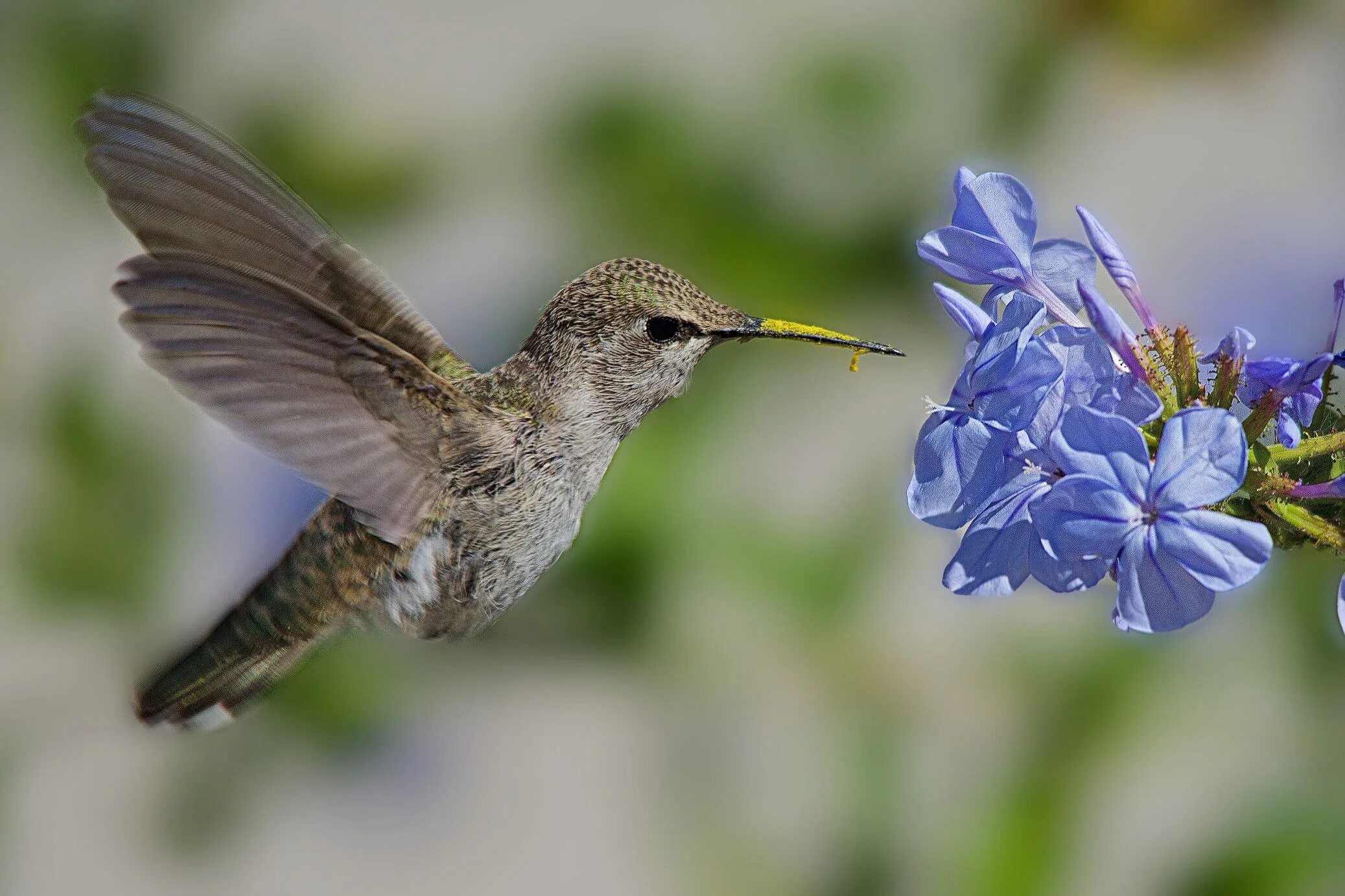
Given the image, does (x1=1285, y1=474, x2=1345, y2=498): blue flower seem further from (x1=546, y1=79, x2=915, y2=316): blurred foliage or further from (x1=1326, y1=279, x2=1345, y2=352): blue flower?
(x1=546, y1=79, x2=915, y2=316): blurred foliage

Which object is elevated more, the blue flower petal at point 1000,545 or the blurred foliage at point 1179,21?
the blurred foliage at point 1179,21

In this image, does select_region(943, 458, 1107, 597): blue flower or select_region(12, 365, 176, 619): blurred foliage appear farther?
A: select_region(12, 365, 176, 619): blurred foliage

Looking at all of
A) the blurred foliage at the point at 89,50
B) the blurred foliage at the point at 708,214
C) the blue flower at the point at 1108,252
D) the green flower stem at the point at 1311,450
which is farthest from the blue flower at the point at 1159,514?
the blurred foliage at the point at 89,50

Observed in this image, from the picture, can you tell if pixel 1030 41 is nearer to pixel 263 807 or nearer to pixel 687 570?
pixel 687 570

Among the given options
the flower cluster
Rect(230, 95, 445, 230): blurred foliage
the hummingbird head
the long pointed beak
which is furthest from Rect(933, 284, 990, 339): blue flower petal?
Rect(230, 95, 445, 230): blurred foliage

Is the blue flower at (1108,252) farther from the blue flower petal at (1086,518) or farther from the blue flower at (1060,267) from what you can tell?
the blue flower petal at (1086,518)

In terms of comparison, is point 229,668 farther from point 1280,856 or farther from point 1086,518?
point 1280,856

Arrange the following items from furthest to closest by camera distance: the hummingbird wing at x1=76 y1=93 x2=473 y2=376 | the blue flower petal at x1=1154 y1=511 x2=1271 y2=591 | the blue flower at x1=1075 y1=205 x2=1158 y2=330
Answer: the hummingbird wing at x1=76 y1=93 x2=473 y2=376
the blue flower at x1=1075 y1=205 x2=1158 y2=330
the blue flower petal at x1=1154 y1=511 x2=1271 y2=591

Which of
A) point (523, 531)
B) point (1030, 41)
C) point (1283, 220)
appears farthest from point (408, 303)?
point (1283, 220)

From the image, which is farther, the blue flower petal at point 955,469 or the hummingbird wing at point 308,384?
the hummingbird wing at point 308,384
